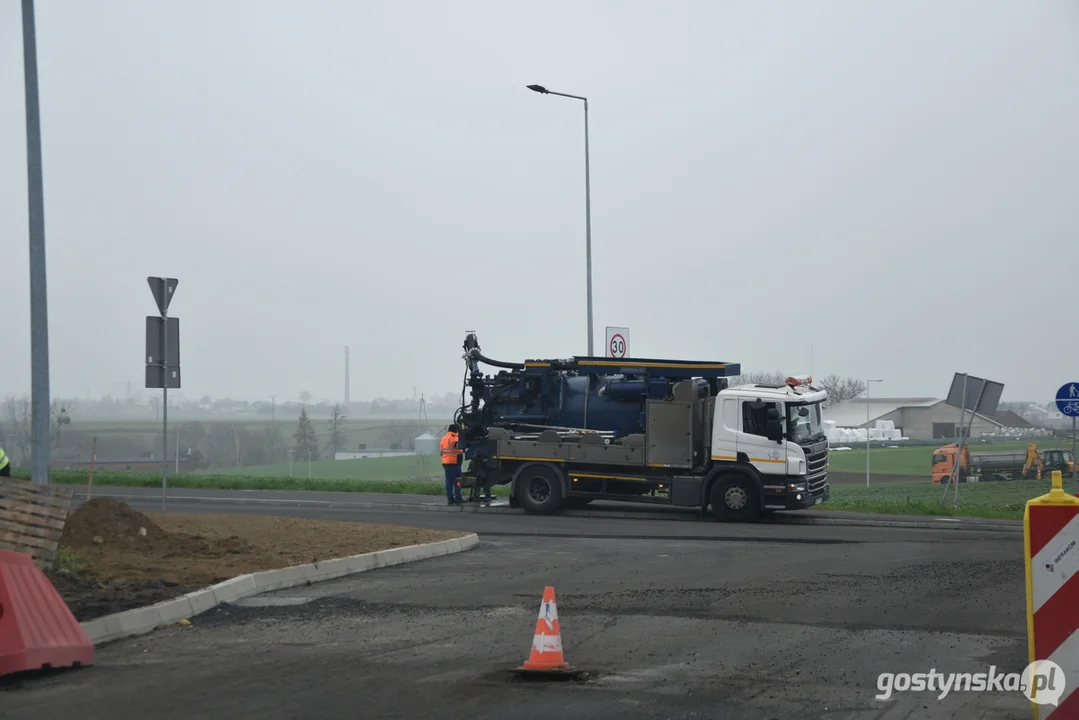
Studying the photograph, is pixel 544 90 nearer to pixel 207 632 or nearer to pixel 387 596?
pixel 387 596

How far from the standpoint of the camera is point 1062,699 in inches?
218

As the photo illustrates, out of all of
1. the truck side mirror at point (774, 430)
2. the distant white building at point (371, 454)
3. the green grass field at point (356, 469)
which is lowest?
the green grass field at point (356, 469)

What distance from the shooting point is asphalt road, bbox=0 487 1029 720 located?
6605mm

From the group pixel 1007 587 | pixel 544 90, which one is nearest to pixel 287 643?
pixel 1007 587

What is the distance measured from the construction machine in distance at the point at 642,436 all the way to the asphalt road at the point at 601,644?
614cm

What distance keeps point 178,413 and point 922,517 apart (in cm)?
5003

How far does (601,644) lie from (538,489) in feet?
46.6

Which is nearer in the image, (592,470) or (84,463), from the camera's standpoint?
(592,470)

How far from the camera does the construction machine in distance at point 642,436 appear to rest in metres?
20.8

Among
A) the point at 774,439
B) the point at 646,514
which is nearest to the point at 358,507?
the point at 646,514

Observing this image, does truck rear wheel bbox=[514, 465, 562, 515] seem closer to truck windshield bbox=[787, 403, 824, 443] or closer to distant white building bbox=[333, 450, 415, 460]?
truck windshield bbox=[787, 403, 824, 443]

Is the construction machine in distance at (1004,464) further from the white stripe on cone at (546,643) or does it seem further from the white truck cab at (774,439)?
the white stripe on cone at (546,643)

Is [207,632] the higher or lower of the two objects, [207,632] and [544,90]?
the lower

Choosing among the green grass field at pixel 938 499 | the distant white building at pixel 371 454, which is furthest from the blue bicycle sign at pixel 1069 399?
the distant white building at pixel 371 454
